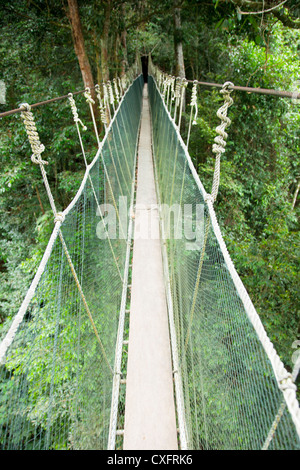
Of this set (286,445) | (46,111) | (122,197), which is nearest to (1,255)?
(46,111)

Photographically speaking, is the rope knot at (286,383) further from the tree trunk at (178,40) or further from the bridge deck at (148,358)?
the tree trunk at (178,40)

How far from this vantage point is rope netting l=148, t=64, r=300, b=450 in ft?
1.97

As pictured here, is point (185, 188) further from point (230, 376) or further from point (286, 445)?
point (286, 445)

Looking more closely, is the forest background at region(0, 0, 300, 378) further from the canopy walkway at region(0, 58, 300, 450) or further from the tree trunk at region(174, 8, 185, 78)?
the canopy walkway at region(0, 58, 300, 450)

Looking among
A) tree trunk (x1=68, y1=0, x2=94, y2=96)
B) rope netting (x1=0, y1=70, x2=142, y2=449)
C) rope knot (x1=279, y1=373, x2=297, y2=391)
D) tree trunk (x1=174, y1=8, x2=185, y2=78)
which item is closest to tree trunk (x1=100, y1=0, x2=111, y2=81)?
tree trunk (x1=68, y1=0, x2=94, y2=96)

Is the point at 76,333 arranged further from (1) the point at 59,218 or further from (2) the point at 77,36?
(2) the point at 77,36

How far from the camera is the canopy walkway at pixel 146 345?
0.75 metres

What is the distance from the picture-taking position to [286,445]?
1.79 feet

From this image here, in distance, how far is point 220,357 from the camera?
1.06 metres

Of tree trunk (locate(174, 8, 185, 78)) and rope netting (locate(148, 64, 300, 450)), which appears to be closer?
rope netting (locate(148, 64, 300, 450))

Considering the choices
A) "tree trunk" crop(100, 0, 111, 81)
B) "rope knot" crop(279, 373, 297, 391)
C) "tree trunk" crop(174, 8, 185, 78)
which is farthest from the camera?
"tree trunk" crop(174, 8, 185, 78)

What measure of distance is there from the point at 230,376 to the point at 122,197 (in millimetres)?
2211

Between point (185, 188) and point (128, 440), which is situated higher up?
point (185, 188)

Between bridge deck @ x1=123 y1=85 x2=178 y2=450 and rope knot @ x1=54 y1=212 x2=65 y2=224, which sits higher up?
rope knot @ x1=54 y1=212 x2=65 y2=224
